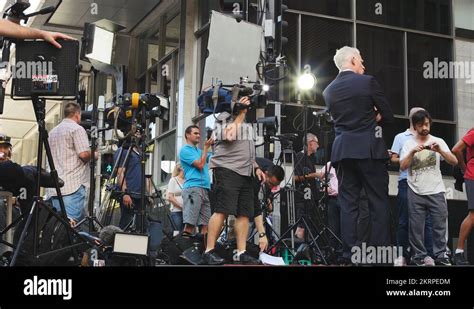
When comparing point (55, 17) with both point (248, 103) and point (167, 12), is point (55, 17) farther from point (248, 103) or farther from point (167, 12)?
point (248, 103)

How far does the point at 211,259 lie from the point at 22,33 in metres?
2.33

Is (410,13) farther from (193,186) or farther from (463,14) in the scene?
(193,186)

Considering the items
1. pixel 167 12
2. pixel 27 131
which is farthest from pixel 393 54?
pixel 27 131

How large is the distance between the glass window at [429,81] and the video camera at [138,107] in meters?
7.15

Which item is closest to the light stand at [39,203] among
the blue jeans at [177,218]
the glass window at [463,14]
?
the blue jeans at [177,218]

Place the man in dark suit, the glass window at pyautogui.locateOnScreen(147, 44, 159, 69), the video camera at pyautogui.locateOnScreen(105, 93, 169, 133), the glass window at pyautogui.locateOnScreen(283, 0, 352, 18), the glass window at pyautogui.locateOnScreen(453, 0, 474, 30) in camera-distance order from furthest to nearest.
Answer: the glass window at pyautogui.locateOnScreen(147, 44, 159, 69) < the glass window at pyautogui.locateOnScreen(453, 0, 474, 30) < the glass window at pyautogui.locateOnScreen(283, 0, 352, 18) < the video camera at pyautogui.locateOnScreen(105, 93, 169, 133) < the man in dark suit

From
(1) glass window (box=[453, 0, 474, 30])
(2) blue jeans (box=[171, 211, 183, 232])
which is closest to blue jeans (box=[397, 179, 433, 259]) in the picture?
(2) blue jeans (box=[171, 211, 183, 232])

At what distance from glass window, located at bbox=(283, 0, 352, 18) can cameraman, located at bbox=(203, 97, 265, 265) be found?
6.26 metres

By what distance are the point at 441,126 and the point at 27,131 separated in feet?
36.4

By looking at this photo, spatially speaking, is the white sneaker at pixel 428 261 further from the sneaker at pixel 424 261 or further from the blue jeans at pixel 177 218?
the blue jeans at pixel 177 218

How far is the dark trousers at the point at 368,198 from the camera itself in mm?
5418

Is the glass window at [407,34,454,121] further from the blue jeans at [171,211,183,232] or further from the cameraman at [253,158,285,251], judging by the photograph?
the blue jeans at [171,211,183,232]

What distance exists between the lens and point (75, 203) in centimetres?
651

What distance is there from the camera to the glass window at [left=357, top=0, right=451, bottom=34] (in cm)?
1242
